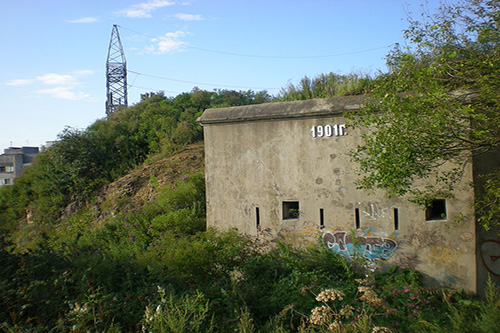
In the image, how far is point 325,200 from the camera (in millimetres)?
8703

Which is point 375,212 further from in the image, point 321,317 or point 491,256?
point 321,317

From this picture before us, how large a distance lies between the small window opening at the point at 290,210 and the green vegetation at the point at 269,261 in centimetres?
68

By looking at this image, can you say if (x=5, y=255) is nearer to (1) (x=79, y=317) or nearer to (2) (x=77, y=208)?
(1) (x=79, y=317)

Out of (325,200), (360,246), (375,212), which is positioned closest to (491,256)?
(375,212)

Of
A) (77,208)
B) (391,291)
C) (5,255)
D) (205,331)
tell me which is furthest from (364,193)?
(77,208)

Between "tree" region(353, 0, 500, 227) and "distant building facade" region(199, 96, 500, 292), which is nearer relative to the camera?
"tree" region(353, 0, 500, 227)

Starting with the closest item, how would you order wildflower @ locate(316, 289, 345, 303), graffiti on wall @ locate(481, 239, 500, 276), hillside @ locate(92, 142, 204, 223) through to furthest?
wildflower @ locate(316, 289, 345, 303)
graffiti on wall @ locate(481, 239, 500, 276)
hillside @ locate(92, 142, 204, 223)

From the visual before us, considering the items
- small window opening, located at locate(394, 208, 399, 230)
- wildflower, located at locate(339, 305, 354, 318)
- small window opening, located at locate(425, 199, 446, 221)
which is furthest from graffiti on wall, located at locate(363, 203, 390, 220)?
wildflower, located at locate(339, 305, 354, 318)

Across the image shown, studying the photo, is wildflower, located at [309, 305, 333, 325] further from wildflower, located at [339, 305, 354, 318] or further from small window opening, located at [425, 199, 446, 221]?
small window opening, located at [425, 199, 446, 221]

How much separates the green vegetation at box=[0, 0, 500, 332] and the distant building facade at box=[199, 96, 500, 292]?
0.38 meters

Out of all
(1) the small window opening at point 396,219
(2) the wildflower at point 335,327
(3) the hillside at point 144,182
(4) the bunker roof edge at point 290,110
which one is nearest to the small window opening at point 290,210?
(4) the bunker roof edge at point 290,110

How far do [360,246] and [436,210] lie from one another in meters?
1.75

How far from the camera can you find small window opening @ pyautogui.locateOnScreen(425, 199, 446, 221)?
7.95 meters

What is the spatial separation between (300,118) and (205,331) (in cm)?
539
